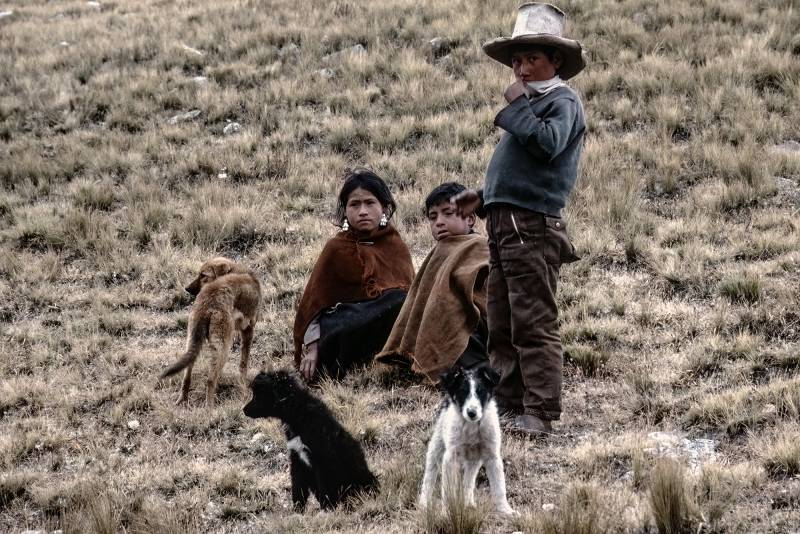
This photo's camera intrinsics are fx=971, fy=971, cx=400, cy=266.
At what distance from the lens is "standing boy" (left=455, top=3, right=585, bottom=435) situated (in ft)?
18.6

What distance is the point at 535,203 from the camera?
568cm

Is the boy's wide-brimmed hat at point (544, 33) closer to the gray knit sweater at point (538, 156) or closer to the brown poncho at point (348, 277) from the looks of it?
the gray knit sweater at point (538, 156)

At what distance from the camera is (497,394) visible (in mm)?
6152

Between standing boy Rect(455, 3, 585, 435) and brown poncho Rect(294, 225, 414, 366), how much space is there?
1.86 meters

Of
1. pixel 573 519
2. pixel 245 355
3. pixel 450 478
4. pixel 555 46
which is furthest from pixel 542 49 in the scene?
pixel 245 355

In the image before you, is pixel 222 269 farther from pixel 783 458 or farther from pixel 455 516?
pixel 783 458

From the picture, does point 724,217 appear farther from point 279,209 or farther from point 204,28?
point 204,28

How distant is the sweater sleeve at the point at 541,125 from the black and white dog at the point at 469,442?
1472mm

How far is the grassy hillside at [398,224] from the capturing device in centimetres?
537

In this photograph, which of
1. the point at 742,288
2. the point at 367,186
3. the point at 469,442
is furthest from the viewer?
the point at 742,288

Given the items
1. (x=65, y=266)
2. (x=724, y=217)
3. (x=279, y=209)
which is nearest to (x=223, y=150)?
(x=279, y=209)

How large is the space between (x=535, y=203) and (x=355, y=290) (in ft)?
7.53

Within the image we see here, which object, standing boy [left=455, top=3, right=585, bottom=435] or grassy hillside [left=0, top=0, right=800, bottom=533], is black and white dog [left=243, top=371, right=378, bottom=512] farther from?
standing boy [left=455, top=3, right=585, bottom=435]

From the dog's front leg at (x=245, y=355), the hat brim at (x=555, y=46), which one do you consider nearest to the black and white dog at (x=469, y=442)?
the hat brim at (x=555, y=46)
